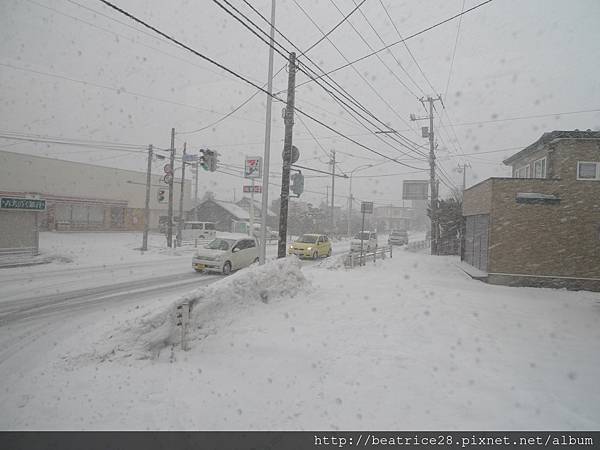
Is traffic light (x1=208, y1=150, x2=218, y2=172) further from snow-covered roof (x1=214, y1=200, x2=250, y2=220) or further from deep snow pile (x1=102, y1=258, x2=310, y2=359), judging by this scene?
snow-covered roof (x1=214, y1=200, x2=250, y2=220)

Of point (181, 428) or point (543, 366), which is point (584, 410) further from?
point (181, 428)

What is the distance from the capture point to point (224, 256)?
16.0 meters

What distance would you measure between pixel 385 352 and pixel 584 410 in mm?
2713

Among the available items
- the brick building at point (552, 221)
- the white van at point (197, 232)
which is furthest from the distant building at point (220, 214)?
the brick building at point (552, 221)

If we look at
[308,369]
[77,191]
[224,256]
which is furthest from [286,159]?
[77,191]

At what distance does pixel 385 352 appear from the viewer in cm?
621

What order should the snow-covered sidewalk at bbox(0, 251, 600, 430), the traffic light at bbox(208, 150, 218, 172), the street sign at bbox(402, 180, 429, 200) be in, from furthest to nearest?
the street sign at bbox(402, 180, 429, 200) → the traffic light at bbox(208, 150, 218, 172) → the snow-covered sidewalk at bbox(0, 251, 600, 430)

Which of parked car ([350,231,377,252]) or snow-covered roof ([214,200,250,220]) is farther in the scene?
snow-covered roof ([214,200,250,220])

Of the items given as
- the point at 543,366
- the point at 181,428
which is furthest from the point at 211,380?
the point at 543,366

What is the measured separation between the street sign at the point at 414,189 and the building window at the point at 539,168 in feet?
70.6

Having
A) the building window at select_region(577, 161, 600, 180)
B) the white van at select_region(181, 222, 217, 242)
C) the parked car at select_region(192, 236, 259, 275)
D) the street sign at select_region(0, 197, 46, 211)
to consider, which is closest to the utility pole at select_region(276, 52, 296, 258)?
the parked car at select_region(192, 236, 259, 275)

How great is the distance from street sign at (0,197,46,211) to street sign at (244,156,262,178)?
43.2 feet

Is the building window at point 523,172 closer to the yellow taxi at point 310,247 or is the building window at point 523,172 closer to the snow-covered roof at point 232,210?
the yellow taxi at point 310,247

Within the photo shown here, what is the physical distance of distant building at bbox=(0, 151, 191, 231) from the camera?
1340 inches
